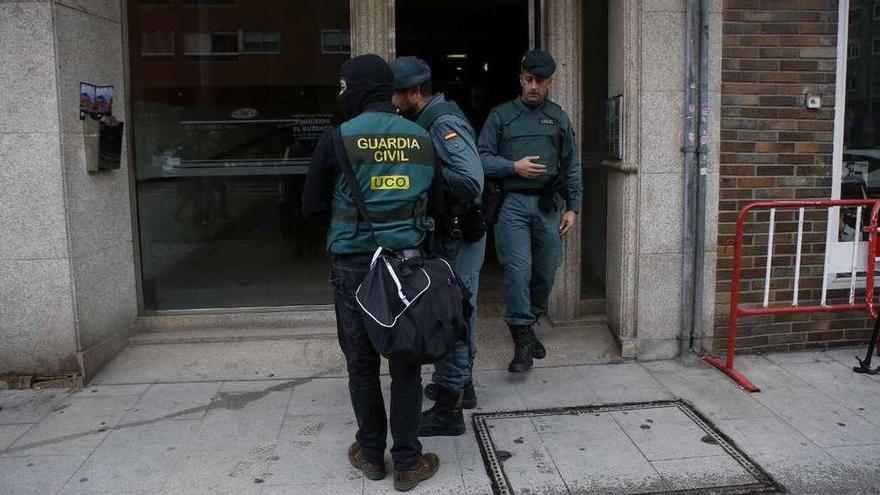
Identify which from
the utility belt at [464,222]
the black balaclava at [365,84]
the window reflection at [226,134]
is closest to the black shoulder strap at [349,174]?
the black balaclava at [365,84]

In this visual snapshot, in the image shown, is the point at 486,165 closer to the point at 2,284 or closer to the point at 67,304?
the point at 67,304

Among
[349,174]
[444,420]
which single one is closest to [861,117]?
[444,420]

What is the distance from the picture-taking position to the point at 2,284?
4852mm

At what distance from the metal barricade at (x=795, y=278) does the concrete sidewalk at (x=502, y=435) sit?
17 cm

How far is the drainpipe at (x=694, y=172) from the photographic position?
5031 millimetres

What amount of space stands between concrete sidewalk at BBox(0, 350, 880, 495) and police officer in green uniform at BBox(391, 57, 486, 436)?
22 centimetres

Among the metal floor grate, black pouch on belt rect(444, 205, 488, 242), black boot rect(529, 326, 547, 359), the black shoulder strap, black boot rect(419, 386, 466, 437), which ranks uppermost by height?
the black shoulder strap

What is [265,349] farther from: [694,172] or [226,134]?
[694,172]

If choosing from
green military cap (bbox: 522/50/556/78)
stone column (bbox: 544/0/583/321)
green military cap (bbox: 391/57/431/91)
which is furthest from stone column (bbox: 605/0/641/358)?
green military cap (bbox: 391/57/431/91)

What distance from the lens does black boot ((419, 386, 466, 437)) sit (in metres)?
4.16

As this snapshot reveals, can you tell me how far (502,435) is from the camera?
417 centimetres

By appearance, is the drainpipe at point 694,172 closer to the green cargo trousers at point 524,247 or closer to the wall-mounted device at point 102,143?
the green cargo trousers at point 524,247

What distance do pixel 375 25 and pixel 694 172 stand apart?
2.48 meters

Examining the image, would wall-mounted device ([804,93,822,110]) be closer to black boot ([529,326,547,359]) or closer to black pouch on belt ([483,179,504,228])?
black pouch on belt ([483,179,504,228])
